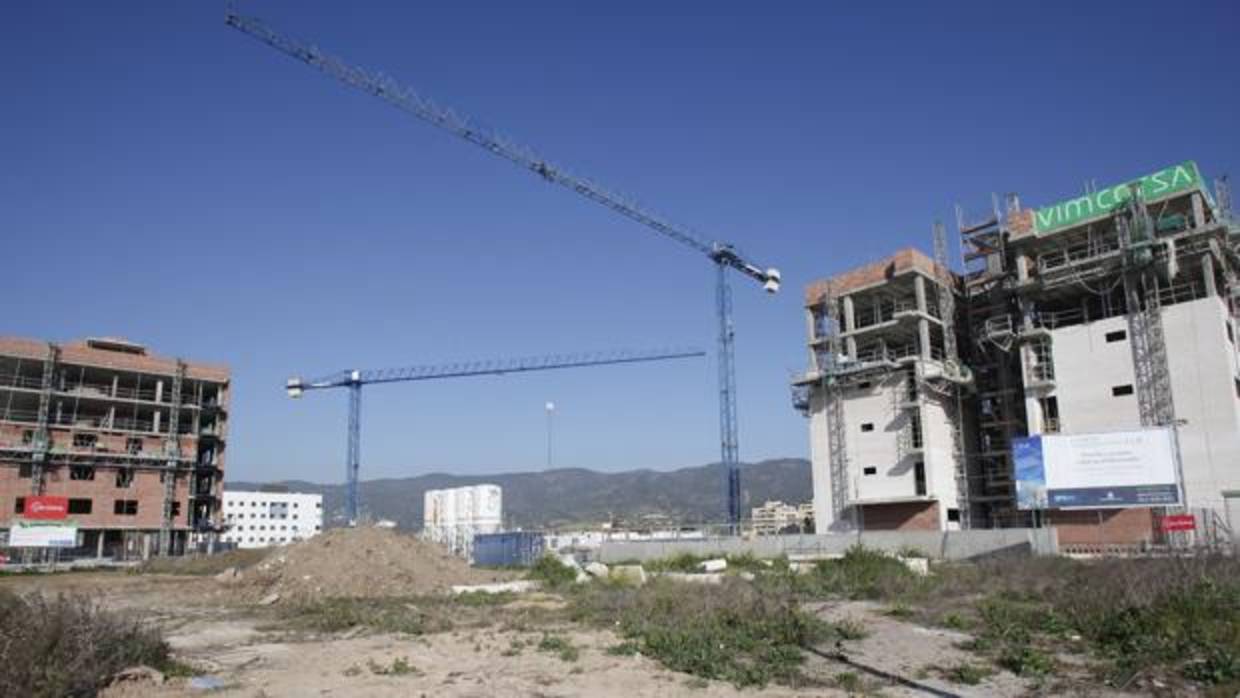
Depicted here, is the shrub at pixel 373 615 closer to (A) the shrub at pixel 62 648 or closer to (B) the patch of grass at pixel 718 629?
(B) the patch of grass at pixel 718 629

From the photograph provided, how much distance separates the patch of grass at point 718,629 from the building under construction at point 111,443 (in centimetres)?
6405

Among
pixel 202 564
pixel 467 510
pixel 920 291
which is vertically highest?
pixel 920 291

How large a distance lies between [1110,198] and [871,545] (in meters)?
24.9

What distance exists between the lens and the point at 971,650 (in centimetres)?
1600

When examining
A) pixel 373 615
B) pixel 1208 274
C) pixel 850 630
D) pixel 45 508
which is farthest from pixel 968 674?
pixel 45 508

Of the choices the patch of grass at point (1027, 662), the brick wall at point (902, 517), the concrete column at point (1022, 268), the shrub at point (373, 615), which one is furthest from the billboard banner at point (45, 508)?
the patch of grass at point (1027, 662)

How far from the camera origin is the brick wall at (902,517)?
55.9 meters

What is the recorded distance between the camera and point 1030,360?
5453cm

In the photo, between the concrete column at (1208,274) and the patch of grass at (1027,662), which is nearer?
the patch of grass at (1027,662)

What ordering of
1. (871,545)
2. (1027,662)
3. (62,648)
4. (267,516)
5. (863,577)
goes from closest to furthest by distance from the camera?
1. (62,648)
2. (1027,662)
3. (863,577)
4. (871,545)
5. (267,516)

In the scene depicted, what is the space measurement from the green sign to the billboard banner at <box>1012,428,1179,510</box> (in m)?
16.0

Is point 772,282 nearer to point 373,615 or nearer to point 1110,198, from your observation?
point 1110,198

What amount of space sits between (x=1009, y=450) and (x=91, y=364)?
73.5 meters

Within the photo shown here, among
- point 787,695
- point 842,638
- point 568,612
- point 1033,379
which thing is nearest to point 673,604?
point 568,612
